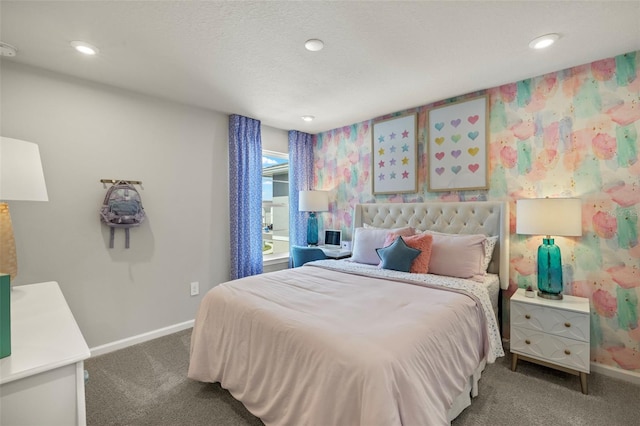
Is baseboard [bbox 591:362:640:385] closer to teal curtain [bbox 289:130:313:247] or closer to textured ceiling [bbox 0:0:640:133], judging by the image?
textured ceiling [bbox 0:0:640:133]

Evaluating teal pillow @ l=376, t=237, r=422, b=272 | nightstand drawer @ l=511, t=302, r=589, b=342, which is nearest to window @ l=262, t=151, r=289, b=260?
teal pillow @ l=376, t=237, r=422, b=272

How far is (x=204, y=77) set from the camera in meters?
2.60

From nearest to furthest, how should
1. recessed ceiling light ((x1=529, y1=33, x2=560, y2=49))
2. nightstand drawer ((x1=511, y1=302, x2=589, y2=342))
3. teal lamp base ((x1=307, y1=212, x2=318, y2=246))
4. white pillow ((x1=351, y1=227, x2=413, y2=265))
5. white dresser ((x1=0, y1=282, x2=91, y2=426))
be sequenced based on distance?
white dresser ((x1=0, y1=282, x2=91, y2=426)) < recessed ceiling light ((x1=529, y1=33, x2=560, y2=49)) < nightstand drawer ((x1=511, y1=302, x2=589, y2=342)) < white pillow ((x1=351, y1=227, x2=413, y2=265)) < teal lamp base ((x1=307, y1=212, x2=318, y2=246))

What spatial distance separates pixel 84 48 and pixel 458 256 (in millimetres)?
3409

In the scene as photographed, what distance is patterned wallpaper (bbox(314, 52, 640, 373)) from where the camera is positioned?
2.24 metres

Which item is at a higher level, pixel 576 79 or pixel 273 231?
pixel 576 79

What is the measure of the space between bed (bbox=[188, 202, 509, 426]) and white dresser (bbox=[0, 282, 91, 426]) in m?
0.86

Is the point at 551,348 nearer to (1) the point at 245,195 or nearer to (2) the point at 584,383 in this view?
(2) the point at 584,383

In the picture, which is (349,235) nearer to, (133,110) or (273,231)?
(273,231)

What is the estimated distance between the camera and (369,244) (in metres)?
3.14

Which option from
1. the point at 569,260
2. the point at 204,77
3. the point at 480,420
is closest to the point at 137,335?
the point at 204,77

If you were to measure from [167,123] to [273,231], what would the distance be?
2115mm

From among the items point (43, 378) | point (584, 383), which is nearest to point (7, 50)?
point (43, 378)

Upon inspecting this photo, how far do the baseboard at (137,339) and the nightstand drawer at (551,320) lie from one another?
10.9 ft
